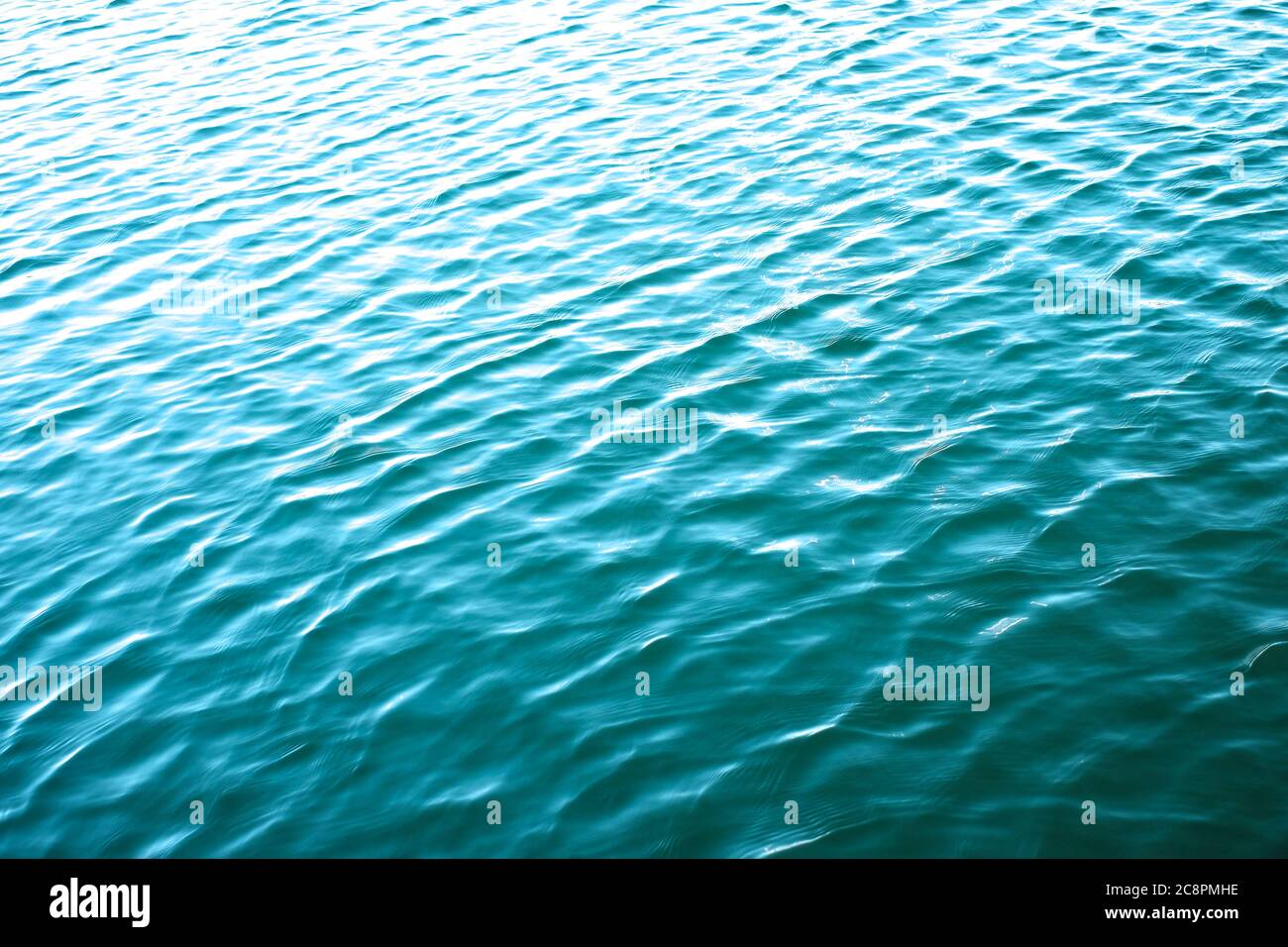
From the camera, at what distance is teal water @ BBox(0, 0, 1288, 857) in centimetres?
760

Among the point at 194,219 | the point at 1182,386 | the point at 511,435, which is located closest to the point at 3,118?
the point at 194,219

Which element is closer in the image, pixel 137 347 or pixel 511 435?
pixel 511 435

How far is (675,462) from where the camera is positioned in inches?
408

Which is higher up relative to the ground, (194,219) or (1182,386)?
(194,219)

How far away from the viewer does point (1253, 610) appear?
824cm

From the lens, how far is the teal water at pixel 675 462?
7598 mm

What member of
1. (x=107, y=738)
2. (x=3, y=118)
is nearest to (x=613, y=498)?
(x=107, y=738)
